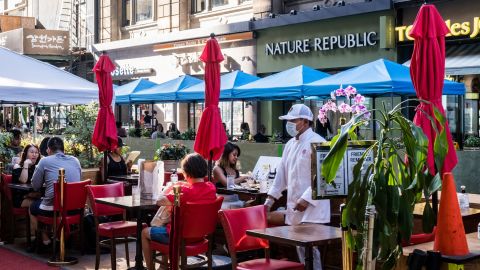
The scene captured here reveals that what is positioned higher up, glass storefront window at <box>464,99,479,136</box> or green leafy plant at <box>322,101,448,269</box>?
glass storefront window at <box>464,99,479,136</box>

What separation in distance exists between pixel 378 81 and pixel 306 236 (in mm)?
9094

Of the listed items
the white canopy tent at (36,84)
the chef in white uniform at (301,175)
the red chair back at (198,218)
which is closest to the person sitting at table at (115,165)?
the white canopy tent at (36,84)

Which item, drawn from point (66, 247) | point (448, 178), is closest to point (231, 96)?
point (66, 247)

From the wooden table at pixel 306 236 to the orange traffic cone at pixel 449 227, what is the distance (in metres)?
1.01

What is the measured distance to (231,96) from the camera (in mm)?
18703

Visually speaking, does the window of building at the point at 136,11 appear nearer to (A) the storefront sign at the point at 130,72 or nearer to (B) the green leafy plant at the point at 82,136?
(A) the storefront sign at the point at 130,72

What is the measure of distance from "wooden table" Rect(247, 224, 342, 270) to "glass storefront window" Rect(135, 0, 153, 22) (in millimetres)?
25893

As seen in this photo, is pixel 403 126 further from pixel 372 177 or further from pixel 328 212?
pixel 328 212

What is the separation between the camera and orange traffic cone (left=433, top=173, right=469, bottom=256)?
4.58m

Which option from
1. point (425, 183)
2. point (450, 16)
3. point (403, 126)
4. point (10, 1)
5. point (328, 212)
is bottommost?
point (328, 212)

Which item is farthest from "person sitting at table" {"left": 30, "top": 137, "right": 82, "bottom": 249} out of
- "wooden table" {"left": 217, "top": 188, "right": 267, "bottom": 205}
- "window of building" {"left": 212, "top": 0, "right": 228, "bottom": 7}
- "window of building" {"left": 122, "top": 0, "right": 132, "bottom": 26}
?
"window of building" {"left": 122, "top": 0, "right": 132, "bottom": 26}

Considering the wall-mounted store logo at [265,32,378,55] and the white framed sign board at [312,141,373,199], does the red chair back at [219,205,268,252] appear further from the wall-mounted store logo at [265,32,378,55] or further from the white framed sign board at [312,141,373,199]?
the wall-mounted store logo at [265,32,378,55]

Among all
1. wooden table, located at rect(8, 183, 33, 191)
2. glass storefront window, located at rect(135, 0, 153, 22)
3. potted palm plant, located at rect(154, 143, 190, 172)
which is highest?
glass storefront window, located at rect(135, 0, 153, 22)

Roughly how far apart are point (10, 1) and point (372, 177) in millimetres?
43566
